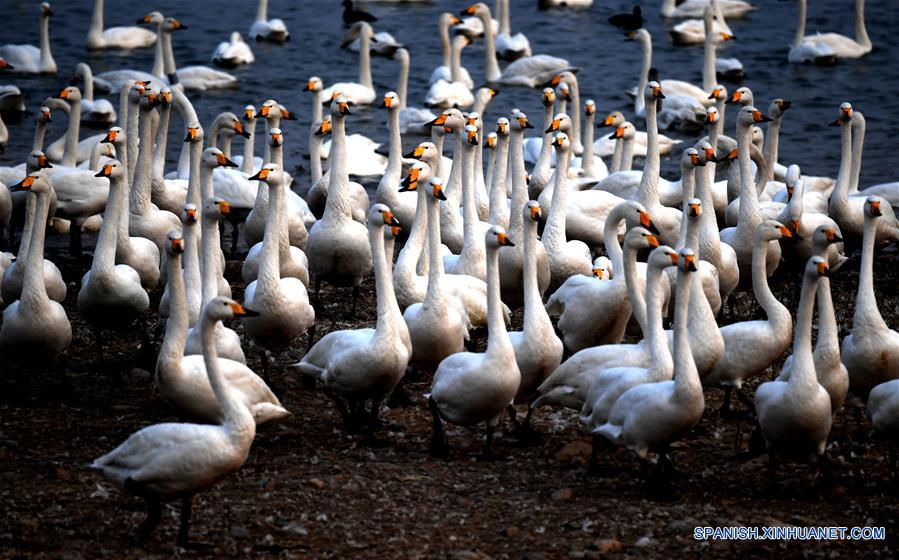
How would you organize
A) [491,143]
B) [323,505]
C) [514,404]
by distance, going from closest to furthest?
[323,505] → [514,404] → [491,143]

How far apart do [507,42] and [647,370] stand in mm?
19041

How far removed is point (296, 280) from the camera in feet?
35.8

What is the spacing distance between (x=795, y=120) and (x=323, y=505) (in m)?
16.1

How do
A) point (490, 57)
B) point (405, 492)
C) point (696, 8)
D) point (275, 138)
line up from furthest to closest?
point (696, 8), point (490, 57), point (275, 138), point (405, 492)

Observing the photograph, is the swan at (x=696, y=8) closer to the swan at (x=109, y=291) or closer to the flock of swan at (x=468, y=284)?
the flock of swan at (x=468, y=284)

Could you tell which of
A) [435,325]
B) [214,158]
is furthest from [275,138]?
[435,325]

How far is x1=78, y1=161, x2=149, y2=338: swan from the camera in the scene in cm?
1082

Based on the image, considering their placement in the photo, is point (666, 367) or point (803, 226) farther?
point (803, 226)

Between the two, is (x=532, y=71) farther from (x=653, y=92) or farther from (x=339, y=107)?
(x=339, y=107)

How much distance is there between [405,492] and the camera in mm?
8625

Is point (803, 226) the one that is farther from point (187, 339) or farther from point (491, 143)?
point (187, 339)

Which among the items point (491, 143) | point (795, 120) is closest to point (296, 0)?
point (795, 120)

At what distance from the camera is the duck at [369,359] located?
371 inches

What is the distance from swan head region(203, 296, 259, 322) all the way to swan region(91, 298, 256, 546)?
0.51 metres
